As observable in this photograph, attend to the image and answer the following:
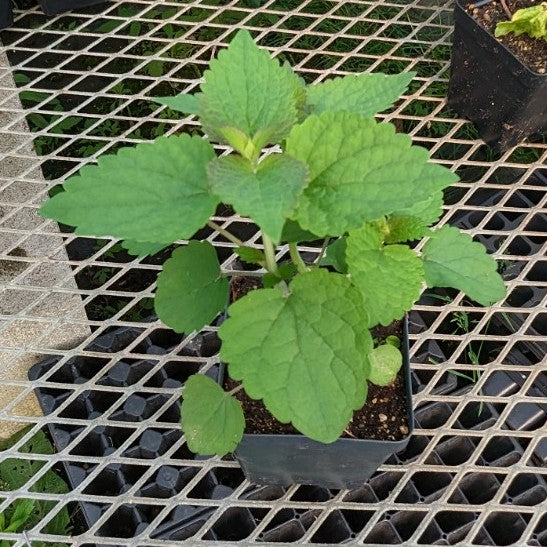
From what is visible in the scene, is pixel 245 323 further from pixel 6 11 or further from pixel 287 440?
pixel 6 11

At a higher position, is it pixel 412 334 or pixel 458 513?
pixel 412 334

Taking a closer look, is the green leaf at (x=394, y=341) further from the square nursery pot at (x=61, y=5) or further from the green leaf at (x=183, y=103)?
the square nursery pot at (x=61, y=5)

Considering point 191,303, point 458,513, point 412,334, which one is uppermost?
point 191,303

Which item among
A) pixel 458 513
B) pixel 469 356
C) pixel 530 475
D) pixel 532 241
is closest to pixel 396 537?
pixel 458 513

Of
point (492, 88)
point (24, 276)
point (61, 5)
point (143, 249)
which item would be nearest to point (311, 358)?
point (143, 249)

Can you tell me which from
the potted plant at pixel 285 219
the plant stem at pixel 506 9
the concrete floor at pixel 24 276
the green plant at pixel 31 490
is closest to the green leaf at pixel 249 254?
the potted plant at pixel 285 219

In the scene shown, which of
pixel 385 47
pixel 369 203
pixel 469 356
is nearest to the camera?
pixel 369 203

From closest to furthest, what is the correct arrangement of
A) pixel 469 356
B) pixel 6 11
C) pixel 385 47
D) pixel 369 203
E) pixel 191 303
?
pixel 369 203
pixel 191 303
pixel 469 356
pixel 6 11
pixel 385 47
